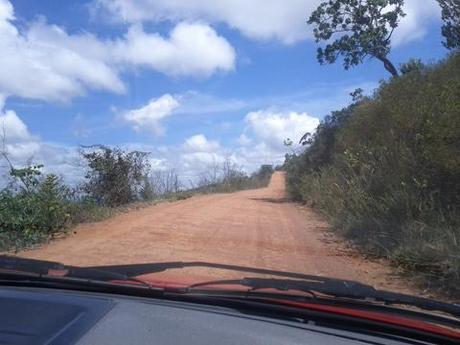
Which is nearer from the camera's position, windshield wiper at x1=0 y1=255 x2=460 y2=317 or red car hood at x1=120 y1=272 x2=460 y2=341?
red car hood at x1=120 y1=272 x2=460 y2=341

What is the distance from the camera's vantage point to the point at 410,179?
42.7ft

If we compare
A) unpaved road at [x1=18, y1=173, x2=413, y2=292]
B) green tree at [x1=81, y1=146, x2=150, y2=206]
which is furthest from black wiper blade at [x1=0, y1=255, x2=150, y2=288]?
green tree at [x1=81, y1=146, x2=150, y2=206]

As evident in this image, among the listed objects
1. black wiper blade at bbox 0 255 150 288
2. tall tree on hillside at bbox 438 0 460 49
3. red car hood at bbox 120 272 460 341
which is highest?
tall tree on hillside at bbox 438 0 460 49

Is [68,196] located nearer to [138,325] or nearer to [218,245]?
[218,245]

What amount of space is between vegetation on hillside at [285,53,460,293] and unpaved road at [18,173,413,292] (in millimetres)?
569

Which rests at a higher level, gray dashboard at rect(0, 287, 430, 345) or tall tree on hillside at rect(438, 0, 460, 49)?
tall tree on hillside at rect(438, 0, 460, 49)

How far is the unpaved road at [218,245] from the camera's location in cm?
1062

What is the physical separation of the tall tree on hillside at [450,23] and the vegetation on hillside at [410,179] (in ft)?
22.5

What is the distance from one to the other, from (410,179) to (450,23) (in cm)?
1525

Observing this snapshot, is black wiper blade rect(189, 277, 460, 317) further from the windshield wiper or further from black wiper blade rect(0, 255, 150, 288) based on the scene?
black wiper blade rect(0, 255, 150, 288)

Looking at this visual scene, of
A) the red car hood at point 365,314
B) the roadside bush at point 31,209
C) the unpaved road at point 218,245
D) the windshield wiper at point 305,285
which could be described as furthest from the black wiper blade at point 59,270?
the roadside bush at point 31,209

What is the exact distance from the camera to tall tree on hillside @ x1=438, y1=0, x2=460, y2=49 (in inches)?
984

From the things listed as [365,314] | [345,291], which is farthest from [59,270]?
[365,314]

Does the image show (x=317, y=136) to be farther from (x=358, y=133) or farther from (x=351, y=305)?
(x=351, y=305)
